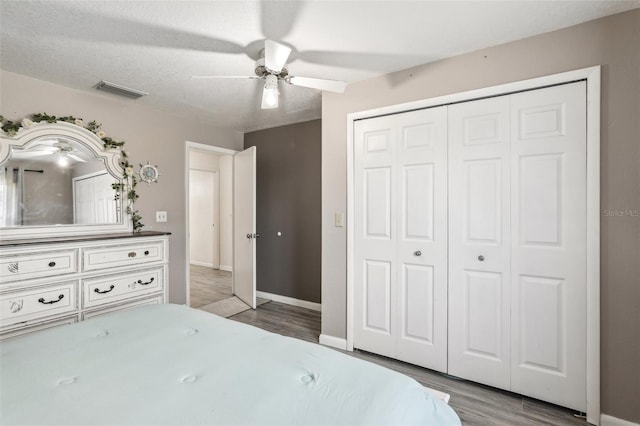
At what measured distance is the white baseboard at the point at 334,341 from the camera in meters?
2.77

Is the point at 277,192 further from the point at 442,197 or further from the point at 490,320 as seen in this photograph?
the point at 490,320

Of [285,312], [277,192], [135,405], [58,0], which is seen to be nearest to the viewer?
[135,405]

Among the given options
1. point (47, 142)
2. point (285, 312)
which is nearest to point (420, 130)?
point (285, 312)

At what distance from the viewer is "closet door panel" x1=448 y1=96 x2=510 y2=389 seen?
210cm

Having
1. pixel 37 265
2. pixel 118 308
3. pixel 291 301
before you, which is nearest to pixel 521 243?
pixel 291 301

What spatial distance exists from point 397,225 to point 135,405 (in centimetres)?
201

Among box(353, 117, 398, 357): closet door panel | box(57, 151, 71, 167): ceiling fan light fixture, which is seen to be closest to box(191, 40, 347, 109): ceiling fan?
box(353, 117, 398, 357): closet door panel

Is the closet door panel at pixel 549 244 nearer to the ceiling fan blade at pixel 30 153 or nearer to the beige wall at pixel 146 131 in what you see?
the beige wall at pixel 146 131

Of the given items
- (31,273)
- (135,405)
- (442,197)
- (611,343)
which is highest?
(442,197)

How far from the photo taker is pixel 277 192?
4.20 m

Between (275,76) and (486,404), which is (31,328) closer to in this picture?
(275,76)

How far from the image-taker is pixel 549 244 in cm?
196

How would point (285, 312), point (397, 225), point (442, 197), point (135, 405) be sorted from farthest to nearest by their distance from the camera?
point (285, 312) < point (397, 225) < point (442, 197) < point (135, 405)

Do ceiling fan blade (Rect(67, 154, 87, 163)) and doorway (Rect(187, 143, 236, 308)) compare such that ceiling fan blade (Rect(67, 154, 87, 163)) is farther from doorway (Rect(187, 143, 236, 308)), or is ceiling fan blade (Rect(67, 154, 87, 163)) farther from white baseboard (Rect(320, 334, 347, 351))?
doorway (Rect(187, 143, 236, 308))
